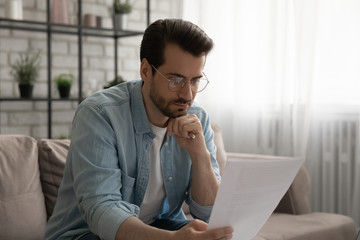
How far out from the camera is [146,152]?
1.66m

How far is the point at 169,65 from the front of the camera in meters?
1.60

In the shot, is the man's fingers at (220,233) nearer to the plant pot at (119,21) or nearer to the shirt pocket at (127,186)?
the shirt pocket at (127,186)

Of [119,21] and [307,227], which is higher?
[119,21]

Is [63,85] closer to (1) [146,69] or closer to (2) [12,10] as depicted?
(2) [12,10]

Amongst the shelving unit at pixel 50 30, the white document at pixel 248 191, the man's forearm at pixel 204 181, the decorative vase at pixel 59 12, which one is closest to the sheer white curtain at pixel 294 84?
the shelving unit at pixel 50 30

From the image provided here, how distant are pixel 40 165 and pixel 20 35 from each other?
1.67m

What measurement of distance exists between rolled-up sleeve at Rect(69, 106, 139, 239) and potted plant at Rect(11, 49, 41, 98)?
189 centimetres

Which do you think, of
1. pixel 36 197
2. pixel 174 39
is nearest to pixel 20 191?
pixel 36 197

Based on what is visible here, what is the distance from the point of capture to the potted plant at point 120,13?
374 cm

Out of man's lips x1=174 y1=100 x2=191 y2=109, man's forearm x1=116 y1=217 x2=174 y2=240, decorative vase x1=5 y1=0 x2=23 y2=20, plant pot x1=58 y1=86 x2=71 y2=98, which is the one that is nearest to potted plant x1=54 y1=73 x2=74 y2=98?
plant pot x1=58 y1=86 x2=71 y2=98

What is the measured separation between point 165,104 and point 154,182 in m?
0.27

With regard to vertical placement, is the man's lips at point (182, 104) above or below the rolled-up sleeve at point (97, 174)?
above

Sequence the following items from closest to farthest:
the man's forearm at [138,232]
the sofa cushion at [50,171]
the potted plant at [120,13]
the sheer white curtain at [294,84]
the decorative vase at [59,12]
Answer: the man's forearm at [138,232]
the sofa cushion at [50,171]
the sheer white curtain at [294,84]
the decorative vase at [59,12]
the potted plant at [120,13]

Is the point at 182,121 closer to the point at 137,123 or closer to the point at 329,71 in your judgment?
the point at 137,123
